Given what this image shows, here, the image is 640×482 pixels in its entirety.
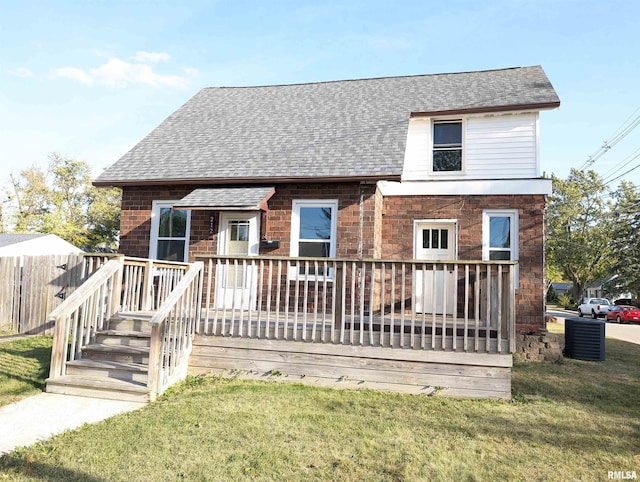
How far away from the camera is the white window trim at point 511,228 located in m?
9.40

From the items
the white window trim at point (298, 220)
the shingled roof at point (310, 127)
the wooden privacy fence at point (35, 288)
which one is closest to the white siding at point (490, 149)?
the shingled roof at point (310, 127)

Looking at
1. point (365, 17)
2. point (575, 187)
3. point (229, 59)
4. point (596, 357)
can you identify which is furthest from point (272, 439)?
point (575, 187)

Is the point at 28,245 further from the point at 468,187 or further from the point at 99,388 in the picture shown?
the point at 468,187

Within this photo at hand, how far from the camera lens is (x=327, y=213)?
914cm

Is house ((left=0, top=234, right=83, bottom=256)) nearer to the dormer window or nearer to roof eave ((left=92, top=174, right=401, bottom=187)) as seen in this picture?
roof eave ((left=92, top=174, right=401, bottom=187))

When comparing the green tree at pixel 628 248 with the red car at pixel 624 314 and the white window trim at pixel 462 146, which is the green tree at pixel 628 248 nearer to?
the red car at pixel 624 314

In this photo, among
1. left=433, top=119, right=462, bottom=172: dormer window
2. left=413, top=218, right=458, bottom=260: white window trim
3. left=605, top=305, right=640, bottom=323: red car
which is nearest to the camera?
left=413, top=218, right=458, bottom=260: white window trim

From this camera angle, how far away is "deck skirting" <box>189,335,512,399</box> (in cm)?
567

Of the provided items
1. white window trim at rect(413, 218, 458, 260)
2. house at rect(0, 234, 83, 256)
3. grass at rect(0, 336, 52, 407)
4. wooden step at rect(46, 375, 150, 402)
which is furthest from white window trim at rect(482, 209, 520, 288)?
house at rect(0, 234, 83, 256)

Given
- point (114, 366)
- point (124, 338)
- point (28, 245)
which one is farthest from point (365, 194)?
point (28, 245)

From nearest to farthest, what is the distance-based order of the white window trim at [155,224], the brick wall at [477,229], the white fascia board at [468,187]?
the brick wall at [477,229], the white fascia board at [468,187], the white window trim at [155,224]

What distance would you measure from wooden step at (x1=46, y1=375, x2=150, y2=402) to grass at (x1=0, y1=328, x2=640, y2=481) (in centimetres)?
35

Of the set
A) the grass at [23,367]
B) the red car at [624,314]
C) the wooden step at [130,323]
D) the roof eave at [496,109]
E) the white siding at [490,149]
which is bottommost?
the red car at [624,314]

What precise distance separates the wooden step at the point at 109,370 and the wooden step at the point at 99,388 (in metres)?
0.10
